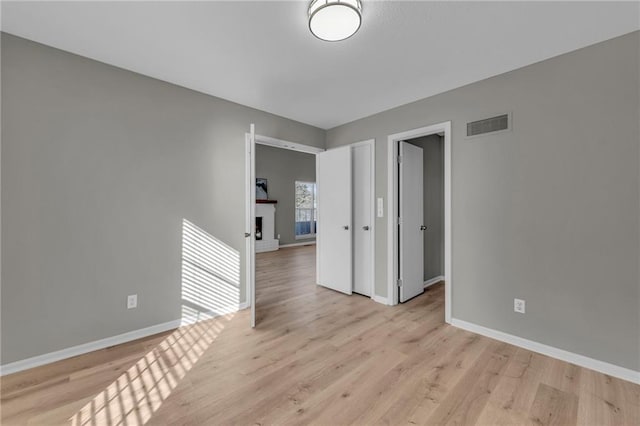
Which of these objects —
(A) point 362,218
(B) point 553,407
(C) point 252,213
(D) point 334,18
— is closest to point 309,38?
(D) point 334,18

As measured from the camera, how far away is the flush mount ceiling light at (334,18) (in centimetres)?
161

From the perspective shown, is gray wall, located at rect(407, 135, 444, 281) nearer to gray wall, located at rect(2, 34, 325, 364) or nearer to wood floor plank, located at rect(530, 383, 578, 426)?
wood floor plank, located at rect(530, 383, 578, 426)

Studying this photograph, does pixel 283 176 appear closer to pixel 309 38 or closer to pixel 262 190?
pixel 262 190

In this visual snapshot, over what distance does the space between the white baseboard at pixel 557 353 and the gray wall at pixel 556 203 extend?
45 mm

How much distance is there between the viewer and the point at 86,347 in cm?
231

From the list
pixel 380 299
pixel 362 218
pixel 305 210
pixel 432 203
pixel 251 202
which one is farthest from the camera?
pixel 305 210

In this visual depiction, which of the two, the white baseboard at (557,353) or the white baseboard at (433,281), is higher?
the white baseboard at (433,281)

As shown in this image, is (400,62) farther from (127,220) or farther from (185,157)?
(127,220)

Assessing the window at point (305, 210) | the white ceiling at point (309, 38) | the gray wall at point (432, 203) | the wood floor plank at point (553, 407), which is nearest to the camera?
the wood floor plank at point (553, 407)

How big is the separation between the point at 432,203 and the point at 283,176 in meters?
4.90

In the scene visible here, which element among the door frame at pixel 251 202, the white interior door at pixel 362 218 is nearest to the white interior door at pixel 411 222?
the white interior door at pixel 362 218

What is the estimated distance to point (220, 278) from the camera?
10.3ft

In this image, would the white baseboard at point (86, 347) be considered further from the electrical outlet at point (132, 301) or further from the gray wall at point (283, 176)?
the gray wall at point (283, 176)

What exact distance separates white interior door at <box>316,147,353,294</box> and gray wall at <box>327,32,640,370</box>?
1410 millimetres
